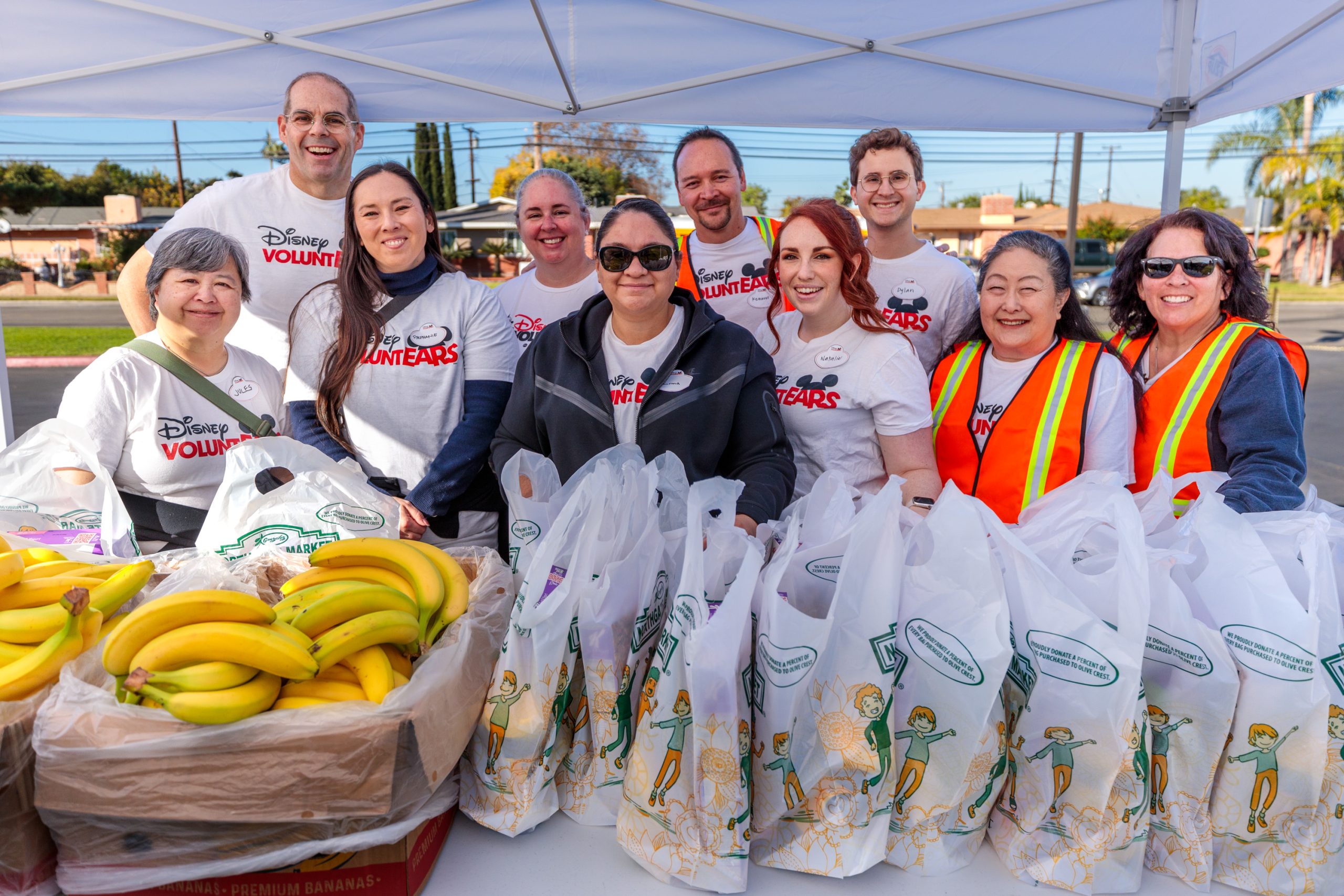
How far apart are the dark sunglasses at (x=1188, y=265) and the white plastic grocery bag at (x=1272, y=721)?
1.08 metres

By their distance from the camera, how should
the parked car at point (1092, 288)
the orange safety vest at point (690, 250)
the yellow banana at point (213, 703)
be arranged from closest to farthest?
the yellow banana at point (213, 703) → the orange safety vest at point (690, 250) → the parked car at point (1092, 288)

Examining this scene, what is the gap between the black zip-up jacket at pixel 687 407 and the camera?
2.01 metres

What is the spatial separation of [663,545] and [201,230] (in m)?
1.90

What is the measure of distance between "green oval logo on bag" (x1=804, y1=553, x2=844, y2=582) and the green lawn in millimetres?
16947

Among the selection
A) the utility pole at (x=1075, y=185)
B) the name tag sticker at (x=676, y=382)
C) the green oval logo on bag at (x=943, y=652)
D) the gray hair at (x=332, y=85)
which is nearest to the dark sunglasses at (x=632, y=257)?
the name tag sticker at (x=676, y=382)

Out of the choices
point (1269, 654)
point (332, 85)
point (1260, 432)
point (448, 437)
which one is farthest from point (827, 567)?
point (332, 85)

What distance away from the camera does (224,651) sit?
3.69 feet

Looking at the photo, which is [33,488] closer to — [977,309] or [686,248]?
[686,248]

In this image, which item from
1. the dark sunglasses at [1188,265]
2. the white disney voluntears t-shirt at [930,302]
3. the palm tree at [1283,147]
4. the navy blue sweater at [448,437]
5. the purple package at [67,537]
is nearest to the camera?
the purple package at [67,537]

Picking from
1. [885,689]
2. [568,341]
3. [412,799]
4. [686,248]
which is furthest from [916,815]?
[686,248]

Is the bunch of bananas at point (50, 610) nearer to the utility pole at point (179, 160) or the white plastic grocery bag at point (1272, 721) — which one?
the white plastic grocery bag at point (1272, 721)

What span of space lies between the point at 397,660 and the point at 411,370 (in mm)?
1226

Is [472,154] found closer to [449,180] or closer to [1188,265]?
[449,180]

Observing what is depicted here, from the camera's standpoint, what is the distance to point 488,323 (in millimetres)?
2416
